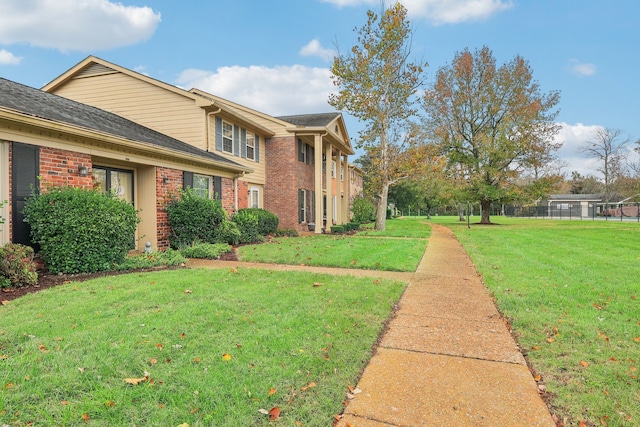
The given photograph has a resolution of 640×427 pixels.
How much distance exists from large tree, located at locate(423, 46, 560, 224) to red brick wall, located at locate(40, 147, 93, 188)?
25267 millimetres

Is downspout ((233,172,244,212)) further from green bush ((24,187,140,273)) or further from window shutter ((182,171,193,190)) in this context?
green bush ((24,187,140,273))

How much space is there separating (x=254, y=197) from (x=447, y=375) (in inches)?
578

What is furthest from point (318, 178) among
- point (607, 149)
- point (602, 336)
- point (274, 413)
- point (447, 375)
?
point (607, 149)

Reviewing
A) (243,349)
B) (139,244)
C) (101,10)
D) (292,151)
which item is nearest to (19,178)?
(139,244)

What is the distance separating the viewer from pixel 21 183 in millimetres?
6609

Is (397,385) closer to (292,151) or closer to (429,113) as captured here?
(292,151)

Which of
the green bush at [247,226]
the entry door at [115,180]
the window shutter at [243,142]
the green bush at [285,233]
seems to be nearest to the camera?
the entry door at [115,180]

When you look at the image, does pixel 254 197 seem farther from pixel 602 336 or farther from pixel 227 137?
pixel 602 336

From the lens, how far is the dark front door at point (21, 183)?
21.3 ft

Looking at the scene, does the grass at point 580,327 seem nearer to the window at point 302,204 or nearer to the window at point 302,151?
the window at point 302,204

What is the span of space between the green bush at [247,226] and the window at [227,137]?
3.03 m

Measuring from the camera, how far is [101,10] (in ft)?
39.2

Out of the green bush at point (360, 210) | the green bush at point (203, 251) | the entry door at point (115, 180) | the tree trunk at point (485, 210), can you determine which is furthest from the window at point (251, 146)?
the tree trunk at point (485, 210)

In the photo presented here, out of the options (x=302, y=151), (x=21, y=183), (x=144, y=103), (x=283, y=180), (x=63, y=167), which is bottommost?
(x=21, y=183)
